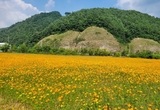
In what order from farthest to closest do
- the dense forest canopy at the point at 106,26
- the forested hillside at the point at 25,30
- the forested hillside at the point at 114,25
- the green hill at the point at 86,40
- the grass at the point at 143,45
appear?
the forested hillside at the point at 25,30, the dense forest canopy at the point at 106,26, the forested hillside at the point at 114,25, the grass at the point at 143,45, the green hill at the point at 86,40

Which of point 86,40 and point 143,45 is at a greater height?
point 86,40

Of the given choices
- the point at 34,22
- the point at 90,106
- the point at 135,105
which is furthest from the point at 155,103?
the point at 34,22

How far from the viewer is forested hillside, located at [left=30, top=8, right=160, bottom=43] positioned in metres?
135

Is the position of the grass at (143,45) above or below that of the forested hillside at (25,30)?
below

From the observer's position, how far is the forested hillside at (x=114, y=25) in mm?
135250

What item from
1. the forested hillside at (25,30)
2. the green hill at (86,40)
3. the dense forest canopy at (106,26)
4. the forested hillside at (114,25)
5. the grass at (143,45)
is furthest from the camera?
the forested hillside at (25,30)

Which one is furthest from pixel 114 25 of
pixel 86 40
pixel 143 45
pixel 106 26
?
pixel 86 40

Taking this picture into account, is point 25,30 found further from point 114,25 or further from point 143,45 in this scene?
point 143,45

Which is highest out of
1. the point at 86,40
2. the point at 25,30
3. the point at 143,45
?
the point at 25,30

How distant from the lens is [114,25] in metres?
140

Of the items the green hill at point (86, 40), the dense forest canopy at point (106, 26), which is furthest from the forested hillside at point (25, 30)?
the green hill at point (86, 40)

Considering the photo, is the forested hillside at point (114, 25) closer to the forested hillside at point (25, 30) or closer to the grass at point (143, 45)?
the grass at point (143, 45)

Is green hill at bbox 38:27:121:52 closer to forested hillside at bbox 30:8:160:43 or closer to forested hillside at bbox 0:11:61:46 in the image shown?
forested hillside at bbox 30:8:160:43

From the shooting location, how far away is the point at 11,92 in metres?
8.30
